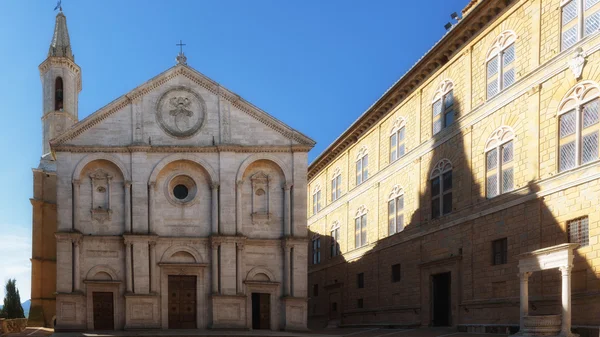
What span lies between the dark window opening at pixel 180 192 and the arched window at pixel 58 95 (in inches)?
698

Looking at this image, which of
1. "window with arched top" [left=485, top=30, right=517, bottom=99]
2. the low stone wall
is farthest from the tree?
"window with arched top" [left=485, top=30, right=517, bottom=99]

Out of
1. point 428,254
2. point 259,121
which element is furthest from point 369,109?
point 428,254

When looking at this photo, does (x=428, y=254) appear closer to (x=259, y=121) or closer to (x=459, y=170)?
(x=459, y=170)

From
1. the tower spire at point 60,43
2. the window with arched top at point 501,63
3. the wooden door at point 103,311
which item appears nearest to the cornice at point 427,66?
the window with arched top at point 501,63

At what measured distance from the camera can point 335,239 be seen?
48906mm

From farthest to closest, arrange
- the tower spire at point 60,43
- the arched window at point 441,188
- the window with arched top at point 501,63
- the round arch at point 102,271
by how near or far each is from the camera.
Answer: the tower spire at point 60,43 → the round arch at point 102,271 → the arched window at point 441,188 → the window with arched top at point 501,63

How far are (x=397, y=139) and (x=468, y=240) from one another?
1035 centimetres

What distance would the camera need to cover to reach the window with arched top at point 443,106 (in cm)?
3108

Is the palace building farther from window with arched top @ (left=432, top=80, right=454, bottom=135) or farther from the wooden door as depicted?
the wooden door

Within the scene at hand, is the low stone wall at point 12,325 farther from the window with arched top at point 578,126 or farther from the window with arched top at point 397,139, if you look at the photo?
the window with arched top at point 578,126

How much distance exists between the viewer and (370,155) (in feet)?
137

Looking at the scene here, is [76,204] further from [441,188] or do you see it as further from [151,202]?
[441,188]

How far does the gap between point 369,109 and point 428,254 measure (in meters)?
11.5

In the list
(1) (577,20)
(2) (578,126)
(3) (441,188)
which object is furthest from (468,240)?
(1) (577,20)
